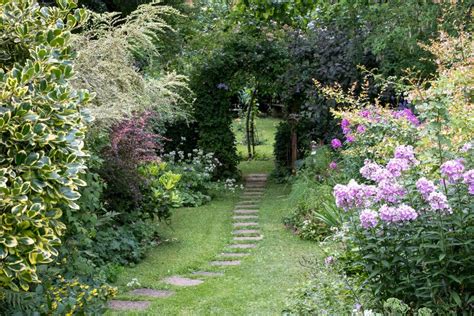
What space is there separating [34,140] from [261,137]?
15718mm

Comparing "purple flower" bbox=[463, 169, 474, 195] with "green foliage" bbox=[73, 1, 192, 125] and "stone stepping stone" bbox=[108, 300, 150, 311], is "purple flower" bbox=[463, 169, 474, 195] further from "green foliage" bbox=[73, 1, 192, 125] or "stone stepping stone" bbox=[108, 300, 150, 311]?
"green foliage" bbox=[73, 1, 192, 125]

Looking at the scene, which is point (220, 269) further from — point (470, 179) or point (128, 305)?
point (470, 179)

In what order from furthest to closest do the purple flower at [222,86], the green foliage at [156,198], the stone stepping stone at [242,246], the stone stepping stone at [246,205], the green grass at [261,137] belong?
the green grass at [261,137], the purple flower at [222,86], the stone stepping stone at [246,205], the green foliage at [156,198], the stone stepping stone at [242,246]

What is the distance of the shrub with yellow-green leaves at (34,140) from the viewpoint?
323cm

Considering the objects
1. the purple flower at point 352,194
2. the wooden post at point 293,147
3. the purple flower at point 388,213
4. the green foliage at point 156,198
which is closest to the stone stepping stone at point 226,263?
the green foliage at point 156,198

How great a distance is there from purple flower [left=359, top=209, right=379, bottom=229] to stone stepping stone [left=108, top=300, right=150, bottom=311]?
93.5 inches

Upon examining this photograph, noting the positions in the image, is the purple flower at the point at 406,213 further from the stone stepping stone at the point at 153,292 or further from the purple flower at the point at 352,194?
the stone stepping stone at the point at 153,292

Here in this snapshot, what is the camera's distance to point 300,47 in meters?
11.8

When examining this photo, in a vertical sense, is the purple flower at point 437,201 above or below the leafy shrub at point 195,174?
above

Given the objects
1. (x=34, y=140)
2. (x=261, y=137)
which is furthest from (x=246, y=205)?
(x=261, y=137)


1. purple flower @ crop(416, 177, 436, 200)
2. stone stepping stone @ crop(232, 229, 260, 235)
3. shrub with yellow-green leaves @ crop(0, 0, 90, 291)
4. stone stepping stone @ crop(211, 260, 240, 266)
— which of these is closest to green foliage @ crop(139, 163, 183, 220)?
stone stepping stone @ crop(232, 229, 260, 235)

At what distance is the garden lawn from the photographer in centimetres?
520

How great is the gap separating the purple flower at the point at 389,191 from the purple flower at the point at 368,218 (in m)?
0.15

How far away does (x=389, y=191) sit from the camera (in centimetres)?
370
